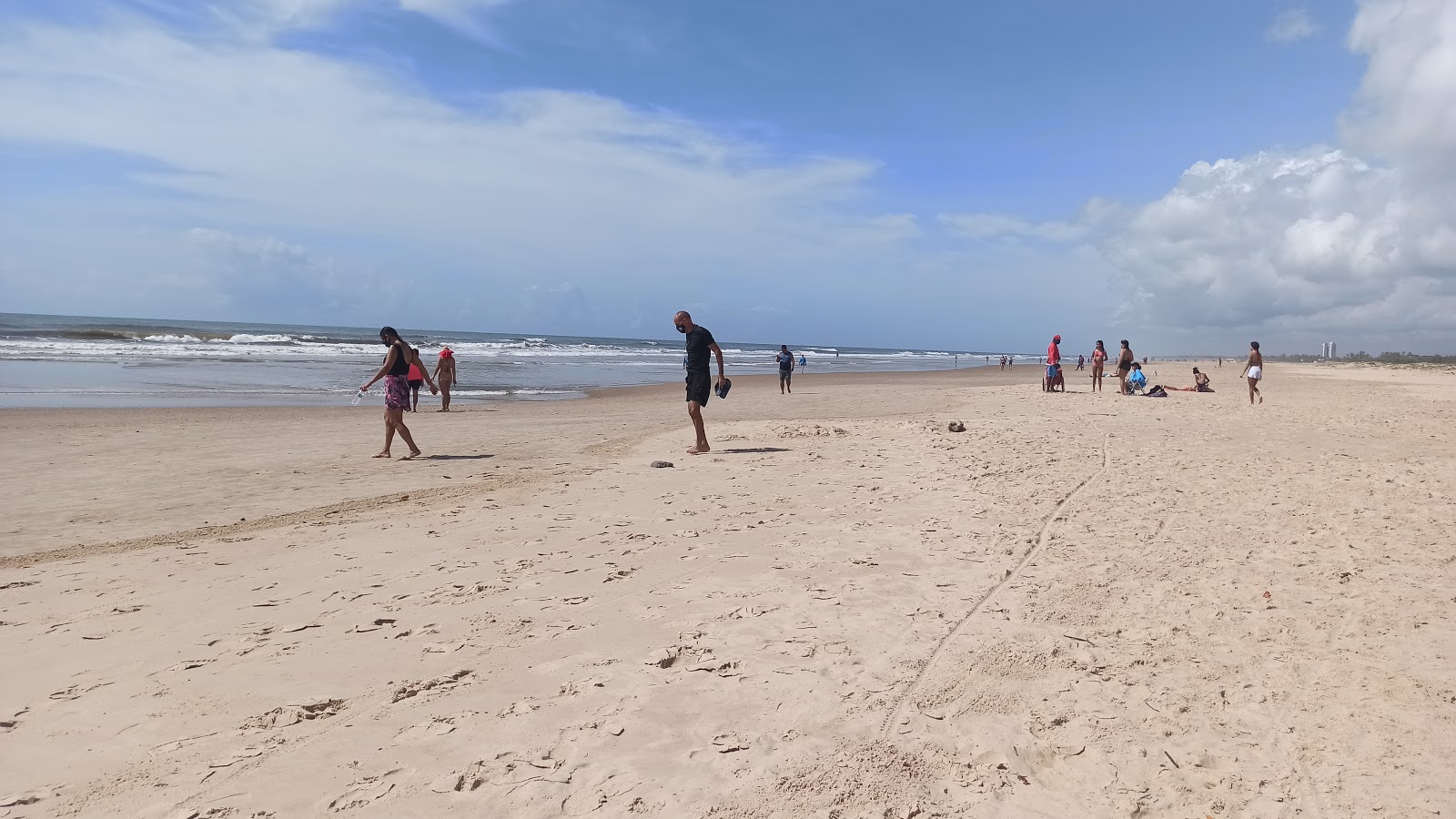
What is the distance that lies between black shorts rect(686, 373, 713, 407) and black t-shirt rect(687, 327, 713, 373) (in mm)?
75

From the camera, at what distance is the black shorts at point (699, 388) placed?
35.4 feet

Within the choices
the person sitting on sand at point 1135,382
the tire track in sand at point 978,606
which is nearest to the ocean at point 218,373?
the person sitting on sand at point 1135,382

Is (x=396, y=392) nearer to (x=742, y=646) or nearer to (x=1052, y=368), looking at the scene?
(x=742, y=646)

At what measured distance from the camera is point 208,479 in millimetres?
9203

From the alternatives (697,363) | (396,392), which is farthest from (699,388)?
Answer: (396,392)

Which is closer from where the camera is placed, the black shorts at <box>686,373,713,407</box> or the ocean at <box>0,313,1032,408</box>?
the black shorts at <box>686,373,713,407</box>

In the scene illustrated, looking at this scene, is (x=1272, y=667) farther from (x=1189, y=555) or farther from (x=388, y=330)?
(x=388, y=330)

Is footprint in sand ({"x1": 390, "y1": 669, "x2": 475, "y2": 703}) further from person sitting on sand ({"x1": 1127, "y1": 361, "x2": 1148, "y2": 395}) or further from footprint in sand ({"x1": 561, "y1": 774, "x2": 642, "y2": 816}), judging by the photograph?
person sitting on sand ({"x1": 1127, "y1": 361, "x2": 1148, "y2": 395})

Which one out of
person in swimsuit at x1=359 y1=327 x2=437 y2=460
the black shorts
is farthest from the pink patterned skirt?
the black shorts

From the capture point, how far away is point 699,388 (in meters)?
10.8

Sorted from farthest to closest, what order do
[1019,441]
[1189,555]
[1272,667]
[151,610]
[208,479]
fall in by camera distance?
[1019,441] → [208,479] → [1189,555] → [151,610] → [1272,667]

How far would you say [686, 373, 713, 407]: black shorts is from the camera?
10.8 meters

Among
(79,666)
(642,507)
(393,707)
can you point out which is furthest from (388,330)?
(393,707)

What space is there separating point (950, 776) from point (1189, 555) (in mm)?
3521
